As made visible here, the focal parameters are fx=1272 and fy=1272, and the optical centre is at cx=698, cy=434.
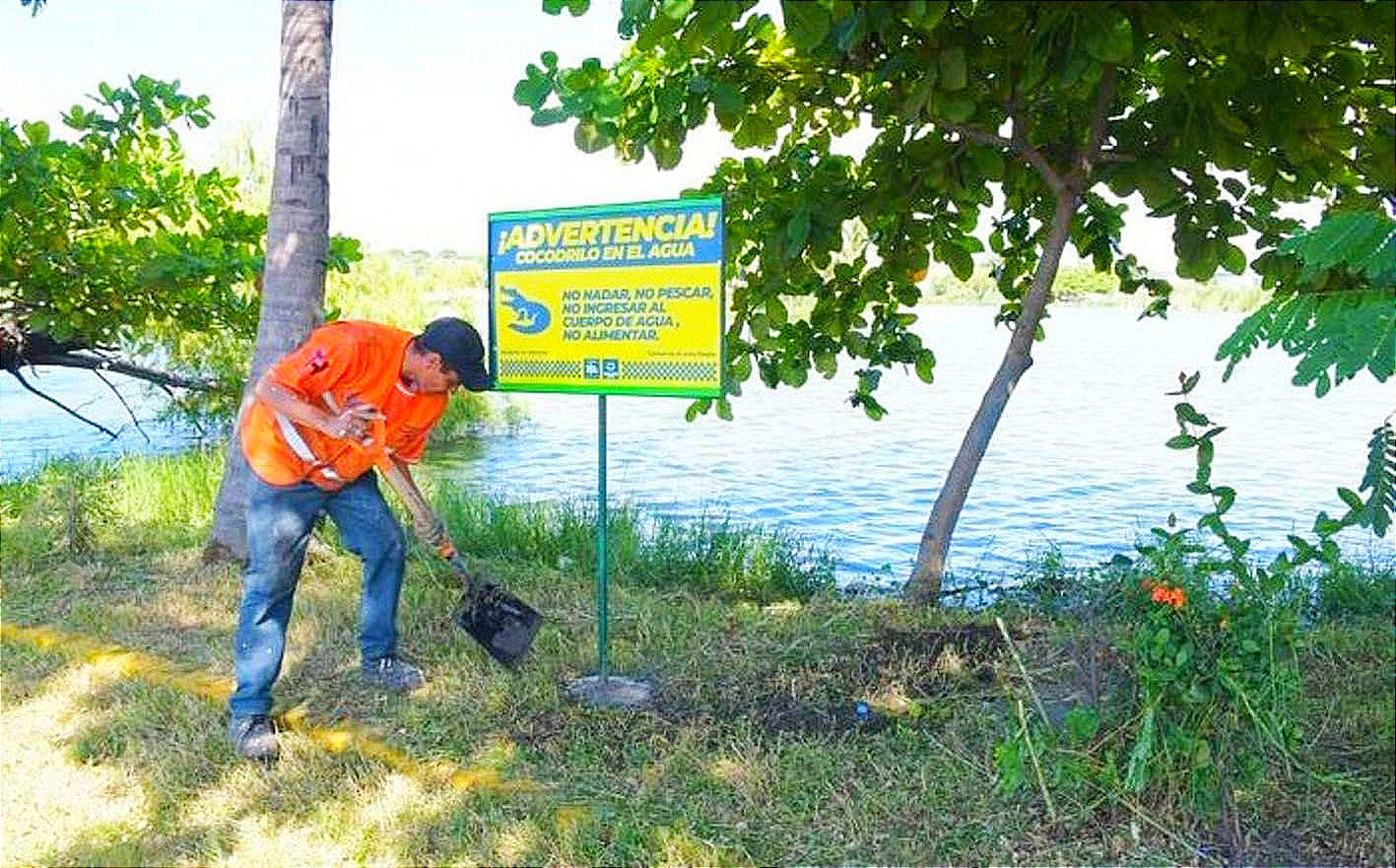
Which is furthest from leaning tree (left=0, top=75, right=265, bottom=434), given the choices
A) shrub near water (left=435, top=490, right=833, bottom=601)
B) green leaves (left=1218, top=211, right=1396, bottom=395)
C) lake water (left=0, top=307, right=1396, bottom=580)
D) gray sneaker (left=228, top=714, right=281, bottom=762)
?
green leaves (left=1218, top=211, right=1396, bottom=395)

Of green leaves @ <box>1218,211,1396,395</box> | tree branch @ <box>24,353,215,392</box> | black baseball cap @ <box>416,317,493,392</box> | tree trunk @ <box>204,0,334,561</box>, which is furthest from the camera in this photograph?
tree branch @ <box>24,353,215,392</box>

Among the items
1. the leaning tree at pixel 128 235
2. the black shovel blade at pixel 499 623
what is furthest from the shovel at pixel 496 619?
the leaning tree at pixel 128 235

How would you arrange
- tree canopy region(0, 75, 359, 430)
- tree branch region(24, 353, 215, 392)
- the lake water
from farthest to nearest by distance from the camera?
the lake water
tree branch region(24, 353, 215, 392)
tree canopy region(0, 75, 359, 430)

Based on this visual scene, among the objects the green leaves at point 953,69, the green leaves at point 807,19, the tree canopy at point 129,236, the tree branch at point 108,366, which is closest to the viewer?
the green leaves at point 807,19

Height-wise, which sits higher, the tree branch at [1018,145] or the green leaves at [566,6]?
the green leaves at [566,6]

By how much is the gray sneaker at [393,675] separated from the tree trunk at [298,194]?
2.29 m

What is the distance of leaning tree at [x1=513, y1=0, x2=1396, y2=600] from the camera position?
13.4 ft

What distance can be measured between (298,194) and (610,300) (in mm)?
3118

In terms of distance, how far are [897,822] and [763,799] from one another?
17.8 inches

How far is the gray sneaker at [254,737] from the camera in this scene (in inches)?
182

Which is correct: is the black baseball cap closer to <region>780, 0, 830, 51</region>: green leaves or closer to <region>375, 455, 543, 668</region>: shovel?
<region>375, 455, 543, 668</region>: shovel

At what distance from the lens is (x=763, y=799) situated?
412 centimetres

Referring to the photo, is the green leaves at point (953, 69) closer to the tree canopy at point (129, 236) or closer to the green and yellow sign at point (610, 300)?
the green and yellow sign at point (610, 300)

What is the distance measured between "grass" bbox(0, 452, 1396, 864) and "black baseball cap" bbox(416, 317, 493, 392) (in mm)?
1287
